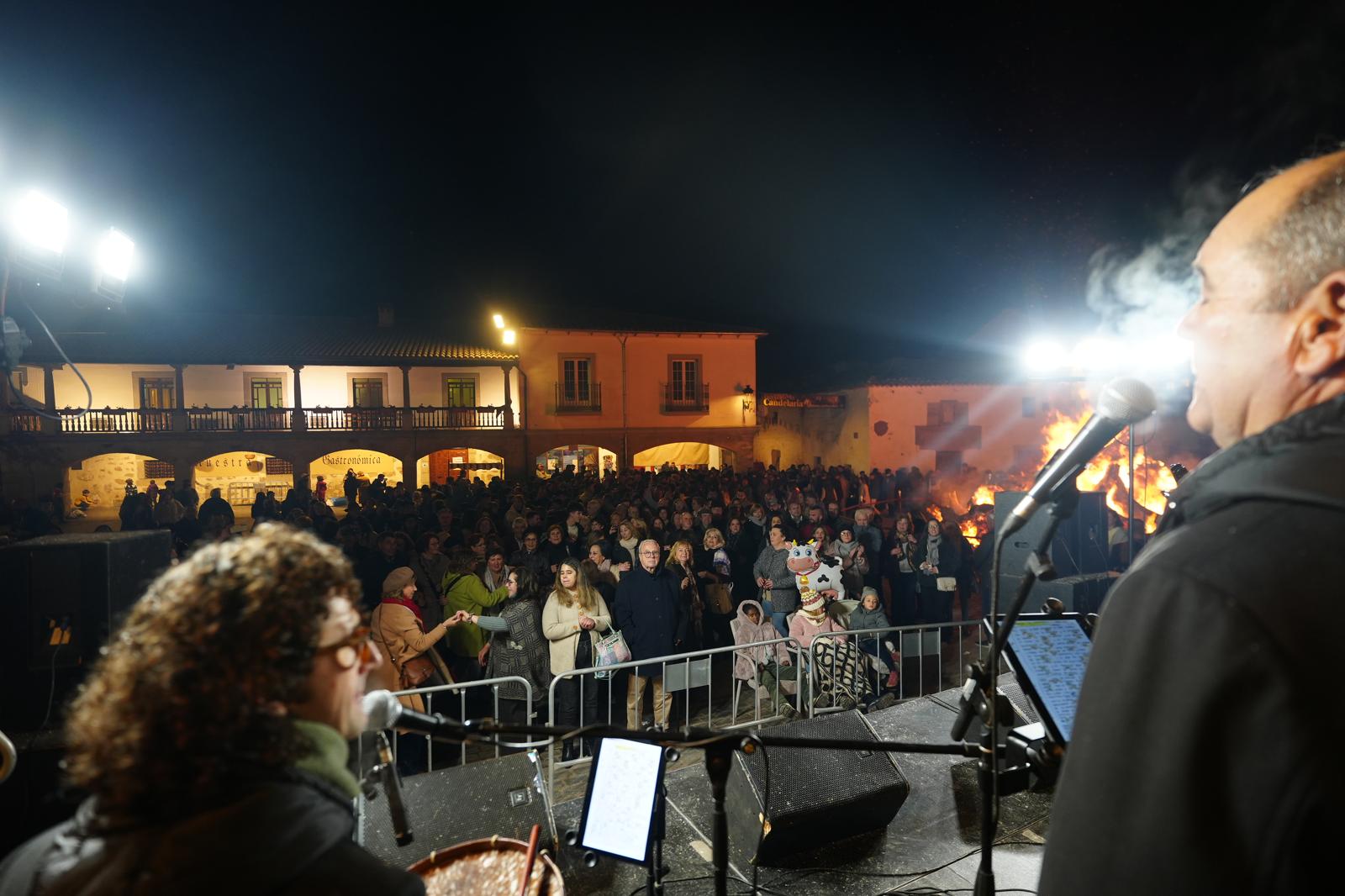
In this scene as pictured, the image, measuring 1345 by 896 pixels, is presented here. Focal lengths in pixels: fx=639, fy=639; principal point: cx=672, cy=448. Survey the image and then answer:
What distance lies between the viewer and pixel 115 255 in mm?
6617

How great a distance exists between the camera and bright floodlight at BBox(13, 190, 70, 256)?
5234 millimetres

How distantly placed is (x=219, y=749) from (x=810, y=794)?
317 centimetres

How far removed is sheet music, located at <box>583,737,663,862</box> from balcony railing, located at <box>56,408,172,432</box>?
28.6 metres

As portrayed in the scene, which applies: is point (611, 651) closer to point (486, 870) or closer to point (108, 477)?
point (486, 870)

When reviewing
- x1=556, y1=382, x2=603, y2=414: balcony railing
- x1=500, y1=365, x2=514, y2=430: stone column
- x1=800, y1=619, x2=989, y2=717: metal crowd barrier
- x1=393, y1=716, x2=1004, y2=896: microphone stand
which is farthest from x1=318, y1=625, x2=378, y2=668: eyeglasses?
x1=556, y1=382, x2=603, y2=414: balcony railing

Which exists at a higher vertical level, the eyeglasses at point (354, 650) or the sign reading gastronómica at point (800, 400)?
the sign reading gastronómica at point (800, 400)

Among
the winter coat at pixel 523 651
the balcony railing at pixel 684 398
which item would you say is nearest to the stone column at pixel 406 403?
the balcony railing at pixel 684 398

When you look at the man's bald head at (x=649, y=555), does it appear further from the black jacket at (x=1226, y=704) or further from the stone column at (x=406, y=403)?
the stone column at (x=406, y=403)

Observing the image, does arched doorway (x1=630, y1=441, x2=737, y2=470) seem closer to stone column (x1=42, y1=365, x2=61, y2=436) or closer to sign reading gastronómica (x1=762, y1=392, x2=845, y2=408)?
sign reading gastronómica (x1=762, y1=392, x2=845, y2=408)

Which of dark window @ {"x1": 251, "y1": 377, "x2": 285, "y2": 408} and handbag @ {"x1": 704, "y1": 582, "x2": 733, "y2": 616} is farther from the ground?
dark window @ {"x1": 251, "y1": 377, "x2": 285, "y2": 408}

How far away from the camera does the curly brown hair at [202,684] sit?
117cm

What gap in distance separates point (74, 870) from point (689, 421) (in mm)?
28299

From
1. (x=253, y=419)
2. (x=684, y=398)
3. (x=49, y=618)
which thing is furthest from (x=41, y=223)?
(x=684, y=398)

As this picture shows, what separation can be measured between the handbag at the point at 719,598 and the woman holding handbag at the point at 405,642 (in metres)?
3.70
